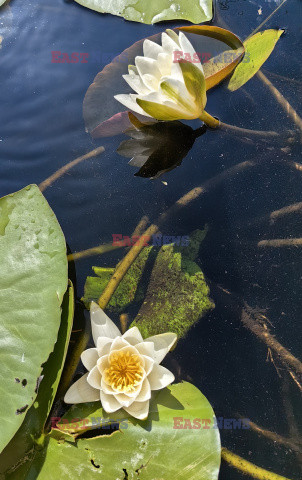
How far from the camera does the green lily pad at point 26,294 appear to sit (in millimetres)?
1561

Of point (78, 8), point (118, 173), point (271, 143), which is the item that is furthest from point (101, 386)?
point (78, 8)

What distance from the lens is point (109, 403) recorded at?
1639 mm

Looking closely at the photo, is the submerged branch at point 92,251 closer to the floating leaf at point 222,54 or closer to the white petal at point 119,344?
the white petal at point 119,344

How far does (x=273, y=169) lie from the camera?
2.27 metres

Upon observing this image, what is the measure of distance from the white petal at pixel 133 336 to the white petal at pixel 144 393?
164 millimetres

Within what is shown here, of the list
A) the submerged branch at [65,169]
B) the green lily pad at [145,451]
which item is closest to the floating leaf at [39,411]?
the green lily pad at [145,451]

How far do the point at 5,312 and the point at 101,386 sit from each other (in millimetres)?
504

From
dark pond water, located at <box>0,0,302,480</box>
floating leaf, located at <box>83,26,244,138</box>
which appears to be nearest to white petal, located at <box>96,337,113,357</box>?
dark pond water, located at <box>0,0,302,480</box>

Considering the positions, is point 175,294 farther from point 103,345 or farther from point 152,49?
point 152,49

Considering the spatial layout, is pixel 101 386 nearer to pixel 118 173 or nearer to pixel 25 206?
pixel 25 206

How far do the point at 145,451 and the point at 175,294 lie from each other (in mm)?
723

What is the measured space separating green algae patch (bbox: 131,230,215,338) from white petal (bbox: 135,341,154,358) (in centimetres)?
23

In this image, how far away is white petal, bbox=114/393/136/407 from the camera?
1.60 m

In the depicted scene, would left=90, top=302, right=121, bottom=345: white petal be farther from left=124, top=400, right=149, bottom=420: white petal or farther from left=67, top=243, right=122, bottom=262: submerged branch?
left=67, top=243, right=122, bottom=262: submerged branch
